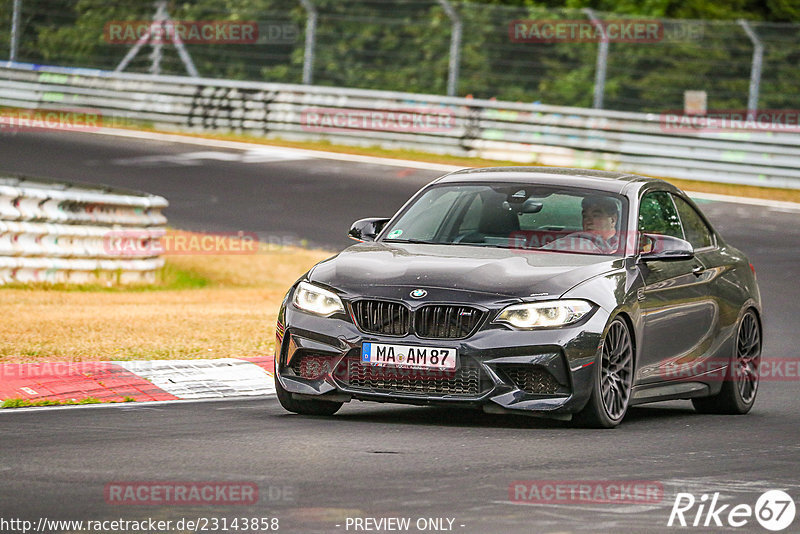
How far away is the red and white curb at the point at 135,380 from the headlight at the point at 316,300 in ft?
4.73

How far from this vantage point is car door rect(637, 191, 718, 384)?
31.6ft

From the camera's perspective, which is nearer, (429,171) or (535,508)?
(535,508)

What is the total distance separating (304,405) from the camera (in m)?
9.41

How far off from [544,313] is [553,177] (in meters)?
1.66

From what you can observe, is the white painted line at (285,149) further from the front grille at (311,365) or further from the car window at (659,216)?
the front grille at (311,365)

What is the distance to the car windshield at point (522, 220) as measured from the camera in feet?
32.1

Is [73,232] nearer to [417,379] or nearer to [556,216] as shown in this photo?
[556,216]

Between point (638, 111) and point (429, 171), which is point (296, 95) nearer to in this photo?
point (429, 171)

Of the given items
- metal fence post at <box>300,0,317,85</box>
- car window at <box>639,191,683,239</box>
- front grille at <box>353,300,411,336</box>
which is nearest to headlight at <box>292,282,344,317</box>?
front grille at <box>353,300,411,336</box>

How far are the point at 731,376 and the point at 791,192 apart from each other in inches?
653

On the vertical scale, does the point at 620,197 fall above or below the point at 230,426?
above

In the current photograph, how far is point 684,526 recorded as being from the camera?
6.52 metres

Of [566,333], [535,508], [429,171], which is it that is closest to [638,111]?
[429,171]

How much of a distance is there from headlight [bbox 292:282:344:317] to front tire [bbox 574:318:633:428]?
1464 millimetres
